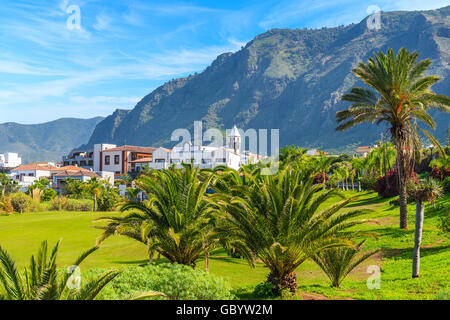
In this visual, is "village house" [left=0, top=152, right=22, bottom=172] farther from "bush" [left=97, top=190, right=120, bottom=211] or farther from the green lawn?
the green lawn

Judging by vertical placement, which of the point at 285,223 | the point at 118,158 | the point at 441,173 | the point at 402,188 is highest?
the point at 118,158

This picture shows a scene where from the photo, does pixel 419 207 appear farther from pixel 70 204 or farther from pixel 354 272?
pixel 70 204

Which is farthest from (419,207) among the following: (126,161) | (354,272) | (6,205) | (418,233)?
(126,161)

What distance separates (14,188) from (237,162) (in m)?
44.8

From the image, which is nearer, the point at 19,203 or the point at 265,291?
the point at 265,291

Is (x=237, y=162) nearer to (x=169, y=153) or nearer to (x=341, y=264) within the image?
(x=169, y=153)

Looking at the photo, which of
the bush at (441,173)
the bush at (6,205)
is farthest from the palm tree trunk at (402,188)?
the bush at (6,205)

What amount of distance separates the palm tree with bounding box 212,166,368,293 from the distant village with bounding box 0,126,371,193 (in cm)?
6190

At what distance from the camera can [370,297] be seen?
39.1 ft

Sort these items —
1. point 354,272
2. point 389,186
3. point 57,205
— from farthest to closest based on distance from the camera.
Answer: point 57,205 < point 389,186 < point 354,272

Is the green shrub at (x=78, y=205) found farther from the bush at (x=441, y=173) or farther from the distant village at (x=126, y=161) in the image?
the bush at (x=441, y=173)

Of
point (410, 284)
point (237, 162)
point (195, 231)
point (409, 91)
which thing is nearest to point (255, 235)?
point (195, 231)

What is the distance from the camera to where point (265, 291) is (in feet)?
43.2

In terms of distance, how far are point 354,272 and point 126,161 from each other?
→ 89879 mm
